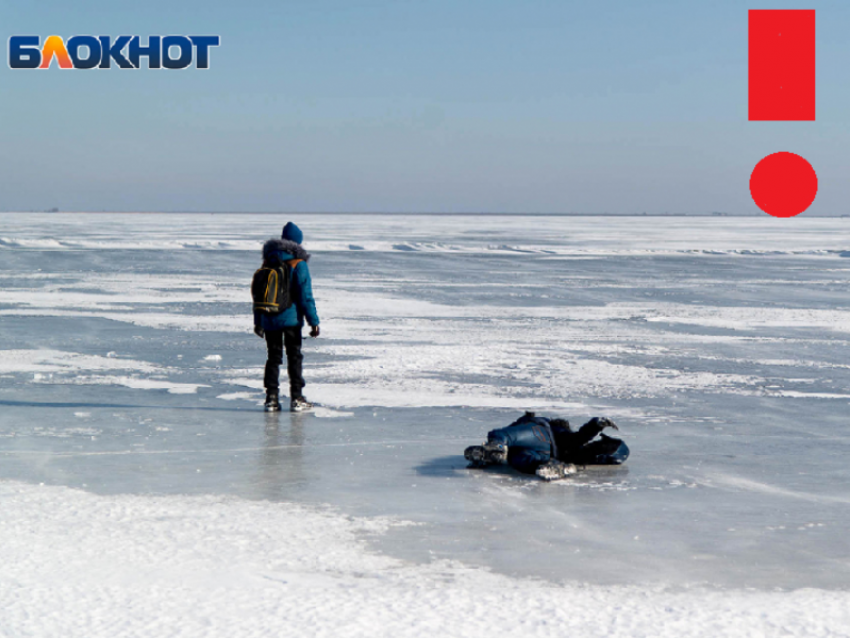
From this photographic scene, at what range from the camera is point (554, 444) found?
6211mm

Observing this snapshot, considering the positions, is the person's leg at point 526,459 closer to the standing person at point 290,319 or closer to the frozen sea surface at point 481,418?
the frozen sea surface at point 481,418

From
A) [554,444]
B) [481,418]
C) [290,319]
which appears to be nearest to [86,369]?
[290,319]

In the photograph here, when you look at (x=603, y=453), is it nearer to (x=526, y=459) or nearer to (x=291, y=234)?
(x=526, y=459)

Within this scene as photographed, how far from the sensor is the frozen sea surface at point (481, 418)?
4.77m

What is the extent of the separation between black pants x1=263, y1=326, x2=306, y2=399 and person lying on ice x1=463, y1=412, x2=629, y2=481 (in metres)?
2.33

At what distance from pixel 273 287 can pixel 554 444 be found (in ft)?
8.91

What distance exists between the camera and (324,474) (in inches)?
237

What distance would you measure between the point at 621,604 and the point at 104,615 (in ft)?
6.06

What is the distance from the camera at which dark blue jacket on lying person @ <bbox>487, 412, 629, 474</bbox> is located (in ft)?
19.9

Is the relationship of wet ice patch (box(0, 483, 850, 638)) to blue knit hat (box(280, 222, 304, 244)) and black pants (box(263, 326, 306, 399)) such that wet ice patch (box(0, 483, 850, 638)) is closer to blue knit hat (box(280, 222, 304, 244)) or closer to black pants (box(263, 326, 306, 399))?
black pants (box(263, 326, 306, 399))

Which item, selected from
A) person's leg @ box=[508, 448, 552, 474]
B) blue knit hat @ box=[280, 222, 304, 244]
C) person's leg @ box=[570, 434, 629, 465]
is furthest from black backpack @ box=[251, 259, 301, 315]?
person's leg @ box=[570, 434, 629, 465]

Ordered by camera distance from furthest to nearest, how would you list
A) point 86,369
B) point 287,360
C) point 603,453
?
A: point 86,369 < point 287,360 < point 603,453

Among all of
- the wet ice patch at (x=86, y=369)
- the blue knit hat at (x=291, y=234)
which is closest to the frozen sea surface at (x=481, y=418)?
the wet ice patch at (x=86, y=369)

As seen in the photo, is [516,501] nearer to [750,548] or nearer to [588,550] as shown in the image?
[588,550]
